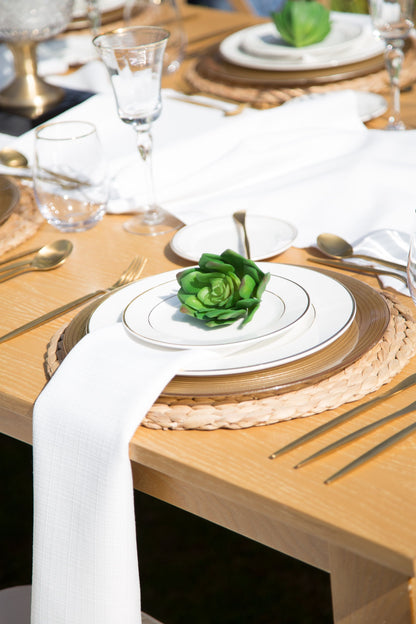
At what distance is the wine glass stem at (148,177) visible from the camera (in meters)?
0.97

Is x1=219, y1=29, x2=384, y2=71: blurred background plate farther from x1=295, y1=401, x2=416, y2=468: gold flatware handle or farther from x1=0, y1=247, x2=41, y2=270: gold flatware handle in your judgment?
x1=295, y1=401, x2=416, y2=468: gold flatware handle

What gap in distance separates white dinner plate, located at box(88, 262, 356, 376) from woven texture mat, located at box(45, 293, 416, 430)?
26mm

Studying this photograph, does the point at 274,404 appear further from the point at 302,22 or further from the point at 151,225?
the point at 302,22

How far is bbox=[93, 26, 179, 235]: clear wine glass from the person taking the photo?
90 cm

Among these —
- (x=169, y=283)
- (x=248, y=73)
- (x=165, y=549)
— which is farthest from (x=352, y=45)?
(x=165, y=549)

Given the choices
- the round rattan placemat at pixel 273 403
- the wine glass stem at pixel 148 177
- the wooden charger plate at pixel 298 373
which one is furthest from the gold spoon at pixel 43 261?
the round rattan placemat at pixel 273 403

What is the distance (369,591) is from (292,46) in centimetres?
112

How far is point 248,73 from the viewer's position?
1.38 m

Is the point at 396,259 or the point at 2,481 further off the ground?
the point at 396,259

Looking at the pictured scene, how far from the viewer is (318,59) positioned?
135cm

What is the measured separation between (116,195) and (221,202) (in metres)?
0.15

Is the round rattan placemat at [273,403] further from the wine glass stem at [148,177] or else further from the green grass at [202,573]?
the green grass at [202,573]

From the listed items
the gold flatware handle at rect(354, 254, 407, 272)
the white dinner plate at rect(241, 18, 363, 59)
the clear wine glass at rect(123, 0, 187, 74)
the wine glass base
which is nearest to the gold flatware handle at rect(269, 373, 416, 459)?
the gold flatware handle at rect(354, 254, 407, 272)

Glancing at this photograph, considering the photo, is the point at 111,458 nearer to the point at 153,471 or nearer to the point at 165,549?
the point at 153,471
